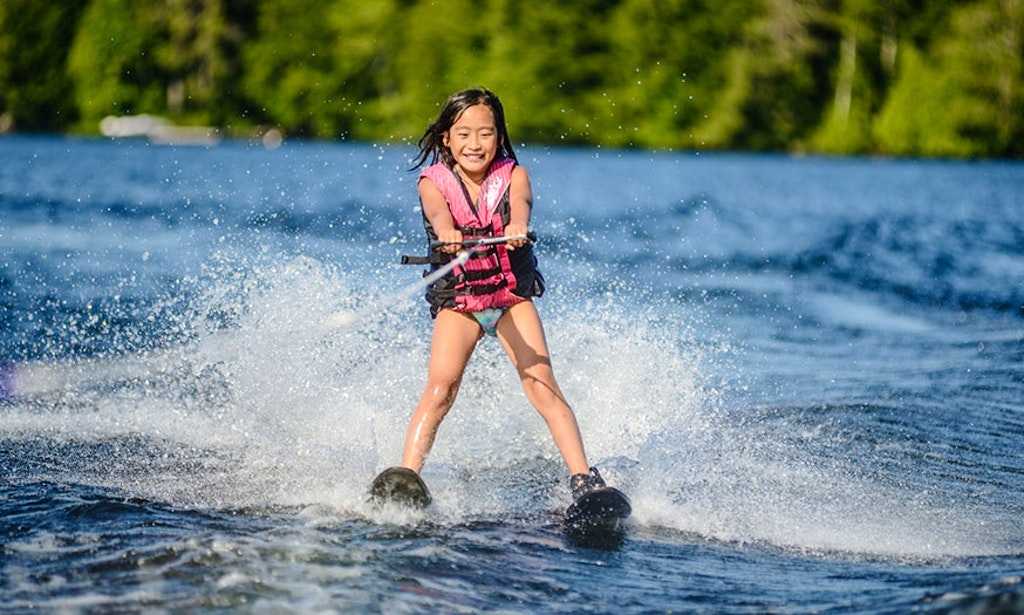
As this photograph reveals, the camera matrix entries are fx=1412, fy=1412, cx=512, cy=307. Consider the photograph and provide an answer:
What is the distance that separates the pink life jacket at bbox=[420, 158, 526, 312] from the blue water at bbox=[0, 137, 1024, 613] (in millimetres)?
418

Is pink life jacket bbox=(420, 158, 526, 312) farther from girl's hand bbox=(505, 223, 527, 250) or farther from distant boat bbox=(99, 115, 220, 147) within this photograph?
distant boat bbox=(99, 115, 220, 147)

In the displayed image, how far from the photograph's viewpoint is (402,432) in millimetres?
7355

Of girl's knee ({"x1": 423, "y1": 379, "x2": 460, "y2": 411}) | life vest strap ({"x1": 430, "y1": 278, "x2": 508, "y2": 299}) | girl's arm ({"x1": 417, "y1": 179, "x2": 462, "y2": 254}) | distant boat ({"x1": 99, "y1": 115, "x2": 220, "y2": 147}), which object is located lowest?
girl's knee ({"x1": 423, "y1": 379, "x2": 460, "y2": 411})

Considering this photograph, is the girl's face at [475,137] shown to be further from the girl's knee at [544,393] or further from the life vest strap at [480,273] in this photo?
the girl's knee at [544,393]

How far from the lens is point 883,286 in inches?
639

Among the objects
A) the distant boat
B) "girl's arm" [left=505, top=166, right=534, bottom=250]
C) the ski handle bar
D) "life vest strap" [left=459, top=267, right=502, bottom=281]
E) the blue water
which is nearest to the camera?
the blue water

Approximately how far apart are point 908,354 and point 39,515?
752cm

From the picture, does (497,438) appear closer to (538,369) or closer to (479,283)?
(538,369)

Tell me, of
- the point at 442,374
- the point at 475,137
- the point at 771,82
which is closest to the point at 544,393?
the point at 442,374

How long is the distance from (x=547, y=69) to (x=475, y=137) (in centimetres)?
6113

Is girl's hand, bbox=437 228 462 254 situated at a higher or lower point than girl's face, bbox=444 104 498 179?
lower

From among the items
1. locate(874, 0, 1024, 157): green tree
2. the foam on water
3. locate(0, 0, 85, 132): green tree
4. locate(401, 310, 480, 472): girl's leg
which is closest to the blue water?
the foam on water

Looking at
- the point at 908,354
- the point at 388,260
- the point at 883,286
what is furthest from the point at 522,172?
the point at 883,286

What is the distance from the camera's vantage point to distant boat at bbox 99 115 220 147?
6425 centimetres
